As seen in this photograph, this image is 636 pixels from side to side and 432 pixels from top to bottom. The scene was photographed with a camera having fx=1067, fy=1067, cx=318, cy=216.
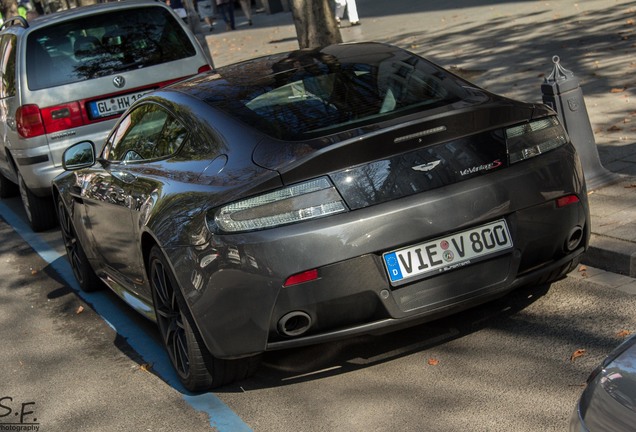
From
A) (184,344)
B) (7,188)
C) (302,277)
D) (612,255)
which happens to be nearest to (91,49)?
(7,188)

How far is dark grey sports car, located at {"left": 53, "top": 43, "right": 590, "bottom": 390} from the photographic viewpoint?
186 inches

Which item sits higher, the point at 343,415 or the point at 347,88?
the point at 347,88

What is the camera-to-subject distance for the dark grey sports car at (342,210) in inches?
186

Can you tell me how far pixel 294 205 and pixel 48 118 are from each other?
570 cm

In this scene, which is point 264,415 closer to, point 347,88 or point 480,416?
point 480,416

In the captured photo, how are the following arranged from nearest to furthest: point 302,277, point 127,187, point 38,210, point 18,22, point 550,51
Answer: point 302,277 → point 127,187 → point 38,210 → point 18,22 → point 550,51

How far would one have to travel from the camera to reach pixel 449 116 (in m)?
5.04

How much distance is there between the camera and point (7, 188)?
12.8 m

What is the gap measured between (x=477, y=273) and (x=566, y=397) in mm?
705

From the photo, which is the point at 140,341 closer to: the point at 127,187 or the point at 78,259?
the point at 127,187

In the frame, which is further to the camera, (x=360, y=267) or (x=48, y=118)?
(x=48, y=118)

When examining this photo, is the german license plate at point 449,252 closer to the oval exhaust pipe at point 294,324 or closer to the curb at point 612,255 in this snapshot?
the oval exhaust pipe at point 294,324

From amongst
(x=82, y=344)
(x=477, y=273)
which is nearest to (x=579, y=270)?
(x=477, y=273)

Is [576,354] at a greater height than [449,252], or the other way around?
[449,252]
